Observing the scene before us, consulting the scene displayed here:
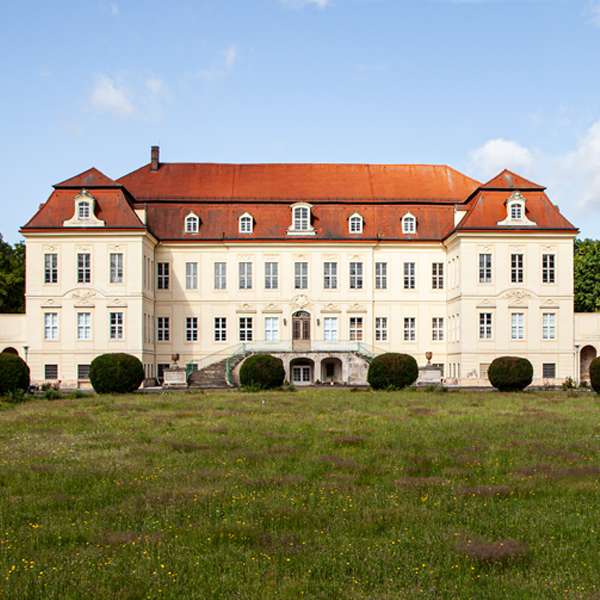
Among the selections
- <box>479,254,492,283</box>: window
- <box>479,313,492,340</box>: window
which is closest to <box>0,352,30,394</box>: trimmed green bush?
<box>479,313,492,340</box>: window

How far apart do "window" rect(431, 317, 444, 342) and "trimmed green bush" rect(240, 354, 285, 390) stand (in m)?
17.0

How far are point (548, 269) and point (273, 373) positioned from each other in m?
20.3

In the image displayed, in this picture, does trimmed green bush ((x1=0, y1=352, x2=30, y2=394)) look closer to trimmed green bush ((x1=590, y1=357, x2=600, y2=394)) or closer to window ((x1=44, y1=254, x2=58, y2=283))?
window ((x1=44, y1=254, x2=58, y2=283))

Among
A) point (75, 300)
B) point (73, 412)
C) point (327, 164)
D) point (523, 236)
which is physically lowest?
point (73, 412)

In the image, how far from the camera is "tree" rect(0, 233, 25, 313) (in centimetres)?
5272

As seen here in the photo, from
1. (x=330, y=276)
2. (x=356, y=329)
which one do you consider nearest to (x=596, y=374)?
(x=356, y=329)

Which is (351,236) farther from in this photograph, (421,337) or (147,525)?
(147,525)

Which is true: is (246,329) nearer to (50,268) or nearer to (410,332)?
(410,332)

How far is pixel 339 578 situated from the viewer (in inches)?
270

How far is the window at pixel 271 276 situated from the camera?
45.7 meters

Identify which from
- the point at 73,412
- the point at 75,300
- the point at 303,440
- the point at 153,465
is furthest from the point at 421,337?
the point at 153,465

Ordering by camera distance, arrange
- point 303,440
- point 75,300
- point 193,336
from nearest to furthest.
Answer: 1. point 303,440
2. point 75,300
3. point 193,336

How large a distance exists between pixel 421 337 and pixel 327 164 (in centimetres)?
1422

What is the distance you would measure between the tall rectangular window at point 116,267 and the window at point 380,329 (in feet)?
53.4
